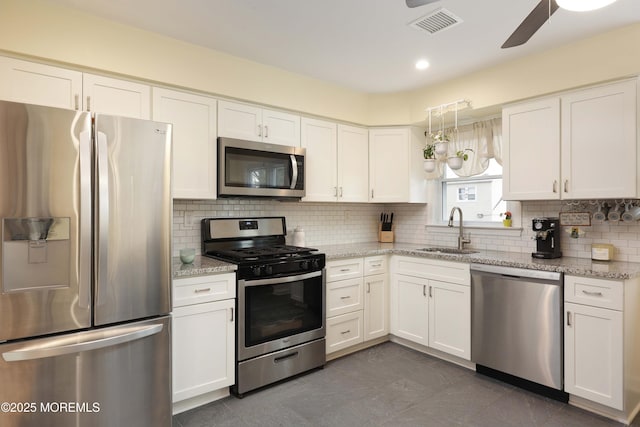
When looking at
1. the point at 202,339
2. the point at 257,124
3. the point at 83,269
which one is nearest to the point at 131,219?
the point at 83,269

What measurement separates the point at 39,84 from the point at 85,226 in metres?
1.03

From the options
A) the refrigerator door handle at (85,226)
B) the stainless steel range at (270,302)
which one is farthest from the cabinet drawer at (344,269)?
the refrigerator door handle at (85,226)

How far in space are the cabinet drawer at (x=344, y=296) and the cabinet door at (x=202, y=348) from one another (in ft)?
3.07

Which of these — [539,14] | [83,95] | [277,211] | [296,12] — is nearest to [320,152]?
[277,211]

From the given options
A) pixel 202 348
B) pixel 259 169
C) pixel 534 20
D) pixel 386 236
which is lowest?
pixel 202 348

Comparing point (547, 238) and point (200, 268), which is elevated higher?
point (547, 238)

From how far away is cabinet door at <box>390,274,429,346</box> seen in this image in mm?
3296

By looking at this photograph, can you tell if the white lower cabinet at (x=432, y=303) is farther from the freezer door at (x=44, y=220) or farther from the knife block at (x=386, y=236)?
the freezer door at (x=44, y=220)

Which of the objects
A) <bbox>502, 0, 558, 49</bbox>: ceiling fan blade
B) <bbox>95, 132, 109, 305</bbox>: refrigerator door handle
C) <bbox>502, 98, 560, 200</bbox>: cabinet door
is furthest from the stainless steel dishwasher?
<bbox>95, 132, 109, 305</bbox>: refrigerator door handle

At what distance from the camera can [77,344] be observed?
1.77 m

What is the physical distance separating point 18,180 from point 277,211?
2.10 m

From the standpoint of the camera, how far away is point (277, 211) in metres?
3.52

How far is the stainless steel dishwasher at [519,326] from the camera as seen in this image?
2486 millimetres

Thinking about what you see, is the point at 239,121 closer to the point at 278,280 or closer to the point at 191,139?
the point at 191,139
